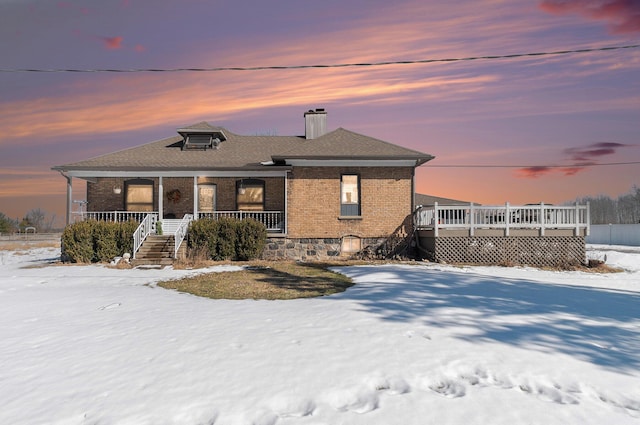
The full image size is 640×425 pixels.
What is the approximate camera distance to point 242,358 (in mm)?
5164

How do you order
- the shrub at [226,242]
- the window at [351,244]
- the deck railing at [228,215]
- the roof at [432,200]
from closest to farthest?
the shrub at [226,242], the window at [351,244], the deck railing at [228,215], the roof at [432,200]

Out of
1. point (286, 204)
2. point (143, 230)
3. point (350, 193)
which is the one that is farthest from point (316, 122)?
point (143, 230)

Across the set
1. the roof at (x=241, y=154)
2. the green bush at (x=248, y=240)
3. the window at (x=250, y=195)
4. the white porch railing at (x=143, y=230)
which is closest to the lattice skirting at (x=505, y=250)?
the roof at (x=241, y=154)

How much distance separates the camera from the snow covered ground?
3.86 m

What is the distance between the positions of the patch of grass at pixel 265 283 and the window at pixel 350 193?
508 centimetres

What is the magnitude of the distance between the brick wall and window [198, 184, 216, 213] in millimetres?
4584

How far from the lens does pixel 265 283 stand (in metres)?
11.5


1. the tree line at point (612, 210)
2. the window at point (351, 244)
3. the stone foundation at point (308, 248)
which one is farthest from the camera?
the tree line at point (612, 210)

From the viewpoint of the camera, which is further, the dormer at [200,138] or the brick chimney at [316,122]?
the brick chimney at [316,122]

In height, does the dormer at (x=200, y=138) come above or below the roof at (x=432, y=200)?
above

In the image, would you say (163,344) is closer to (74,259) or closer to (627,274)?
(74,259)

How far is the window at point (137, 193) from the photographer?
21250 millimetres

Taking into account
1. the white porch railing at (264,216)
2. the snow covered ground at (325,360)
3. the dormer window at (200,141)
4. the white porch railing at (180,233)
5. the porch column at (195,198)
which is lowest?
the snow covered ground at (325,360)

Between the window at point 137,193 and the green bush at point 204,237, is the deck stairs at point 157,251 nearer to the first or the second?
the green bush at point 204,237
